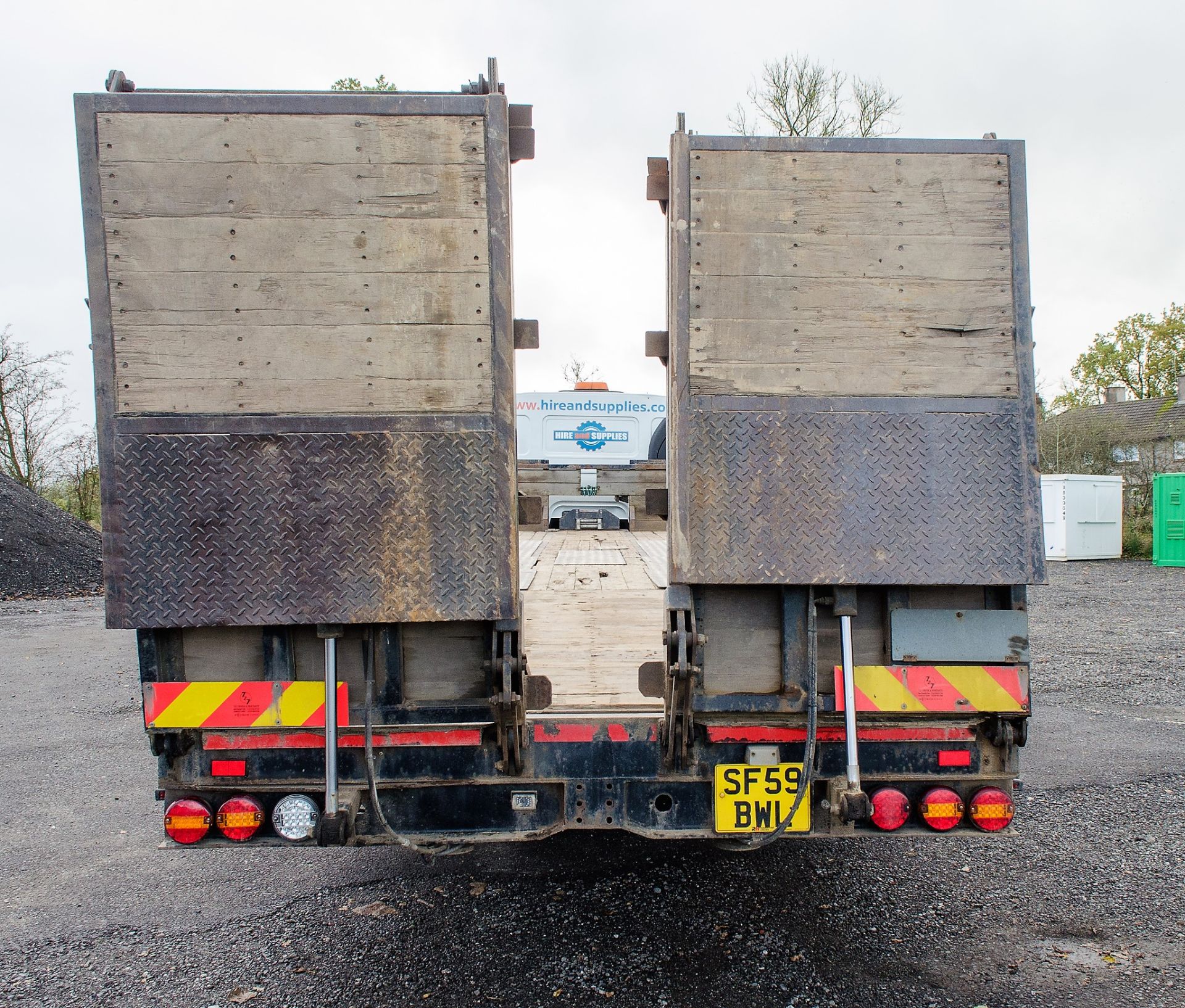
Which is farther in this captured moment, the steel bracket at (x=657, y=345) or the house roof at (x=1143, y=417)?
the house roof at (x=1143, y=417)

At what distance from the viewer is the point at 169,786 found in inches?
110

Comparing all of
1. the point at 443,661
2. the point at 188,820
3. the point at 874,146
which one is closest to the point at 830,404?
the point at 874,146

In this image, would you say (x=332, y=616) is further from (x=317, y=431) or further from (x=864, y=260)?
(x=864, y=260)

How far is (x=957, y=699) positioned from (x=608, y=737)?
121 centimetres

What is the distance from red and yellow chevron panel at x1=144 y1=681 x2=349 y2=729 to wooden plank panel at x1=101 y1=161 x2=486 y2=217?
5.16 feet

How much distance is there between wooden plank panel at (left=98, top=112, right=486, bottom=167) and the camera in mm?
2562

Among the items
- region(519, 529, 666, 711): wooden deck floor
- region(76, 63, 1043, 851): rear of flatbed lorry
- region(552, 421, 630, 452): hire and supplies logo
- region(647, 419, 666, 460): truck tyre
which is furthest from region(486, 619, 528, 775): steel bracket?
region(647, 419, 666, 460): truck tyre

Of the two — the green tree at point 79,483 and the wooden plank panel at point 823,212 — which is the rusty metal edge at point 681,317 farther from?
the green tree at point 79,483

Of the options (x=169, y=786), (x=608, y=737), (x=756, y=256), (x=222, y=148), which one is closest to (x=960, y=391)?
(x=756, y=256)

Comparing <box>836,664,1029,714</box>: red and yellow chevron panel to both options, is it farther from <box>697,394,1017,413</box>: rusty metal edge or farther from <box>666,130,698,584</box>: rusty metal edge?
<box>697,394,1017,413</box>: rusty metal edge

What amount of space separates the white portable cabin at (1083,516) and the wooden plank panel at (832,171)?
67.8 ft

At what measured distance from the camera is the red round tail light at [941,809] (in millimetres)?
2801

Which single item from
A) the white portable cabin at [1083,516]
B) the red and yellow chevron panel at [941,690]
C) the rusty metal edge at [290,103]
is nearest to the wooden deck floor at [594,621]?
the red and yellow chevron panel at [941,690]

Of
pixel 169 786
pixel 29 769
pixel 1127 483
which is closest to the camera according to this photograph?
pixel 169 786
